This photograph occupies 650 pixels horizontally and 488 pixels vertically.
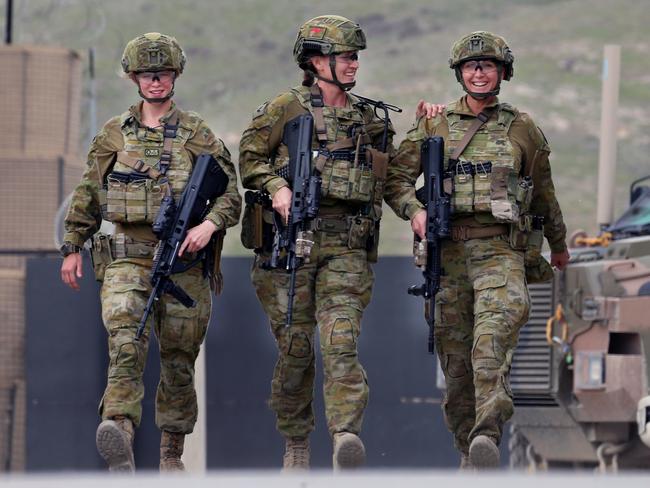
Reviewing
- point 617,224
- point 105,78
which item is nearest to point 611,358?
point 617,224

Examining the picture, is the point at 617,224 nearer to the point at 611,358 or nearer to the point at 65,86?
the point at 611,358

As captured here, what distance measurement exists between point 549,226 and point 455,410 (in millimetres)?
1059

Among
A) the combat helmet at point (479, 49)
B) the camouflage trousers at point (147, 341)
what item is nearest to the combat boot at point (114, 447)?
the camouflage trousers at point (147, 341)

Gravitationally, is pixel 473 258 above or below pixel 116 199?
below

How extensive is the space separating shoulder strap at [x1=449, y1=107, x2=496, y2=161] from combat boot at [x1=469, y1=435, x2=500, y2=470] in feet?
4.88

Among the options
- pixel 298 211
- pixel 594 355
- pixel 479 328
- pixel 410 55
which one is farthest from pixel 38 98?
pixel 410 55

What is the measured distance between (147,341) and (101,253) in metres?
0.51

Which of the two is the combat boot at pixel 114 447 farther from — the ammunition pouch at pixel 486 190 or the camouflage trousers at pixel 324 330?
the ammunition pouch at pixel 486 190

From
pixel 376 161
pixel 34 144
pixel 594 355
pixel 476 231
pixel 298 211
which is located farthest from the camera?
pixel 34 144

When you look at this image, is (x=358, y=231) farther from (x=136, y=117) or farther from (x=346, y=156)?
(x=136, y=117)

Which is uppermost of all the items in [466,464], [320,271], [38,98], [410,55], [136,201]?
[410,55]

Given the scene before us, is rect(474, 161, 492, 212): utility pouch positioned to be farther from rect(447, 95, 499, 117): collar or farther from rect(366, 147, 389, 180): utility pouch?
rect(366, 147, 389, 180): utility pouch

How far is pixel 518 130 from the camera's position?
32.3 ft

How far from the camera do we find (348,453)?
9023 millimetres
